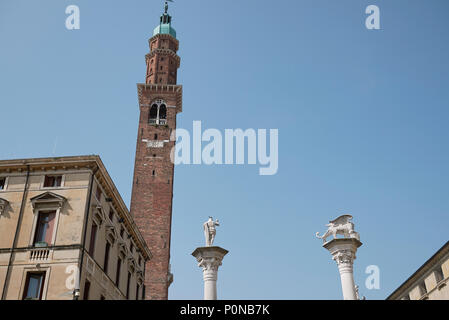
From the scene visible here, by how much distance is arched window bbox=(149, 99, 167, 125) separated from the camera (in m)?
50.7

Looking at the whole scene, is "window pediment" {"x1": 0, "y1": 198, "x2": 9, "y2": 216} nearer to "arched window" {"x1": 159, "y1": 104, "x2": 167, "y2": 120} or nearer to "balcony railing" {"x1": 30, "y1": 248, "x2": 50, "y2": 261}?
"balcony railing" {"x1": 30, "y1": 248, "x2": 50, "y2": 261}

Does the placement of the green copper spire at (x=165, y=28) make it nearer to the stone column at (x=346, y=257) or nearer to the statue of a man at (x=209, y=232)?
the statue of a man at (x=209, y=232)

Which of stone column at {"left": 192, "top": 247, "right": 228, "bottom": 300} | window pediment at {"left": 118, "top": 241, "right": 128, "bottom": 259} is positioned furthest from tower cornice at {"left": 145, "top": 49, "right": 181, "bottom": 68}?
stone column at {"left": 192, "top": 247, "right": 228, "bottom": 300}

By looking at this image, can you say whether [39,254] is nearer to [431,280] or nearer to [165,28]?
[431,280]

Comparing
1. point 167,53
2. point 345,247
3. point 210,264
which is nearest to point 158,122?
point 167,53

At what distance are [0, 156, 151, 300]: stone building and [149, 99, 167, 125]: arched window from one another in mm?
26194

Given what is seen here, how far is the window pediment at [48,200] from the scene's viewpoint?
71.5ft

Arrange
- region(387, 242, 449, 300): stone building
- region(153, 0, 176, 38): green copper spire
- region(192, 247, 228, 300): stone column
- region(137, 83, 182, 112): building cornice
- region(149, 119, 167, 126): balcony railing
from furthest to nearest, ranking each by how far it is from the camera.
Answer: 1. region(153, 0, 176, 38): green copper spire
2. region(137, 83, 182, 112): building cornice
3. region(149, 119, 167, 126): balcony railing
4. region(387, 242, 449, 300): stone building
5. region(192, 247, 228, 300): stone column

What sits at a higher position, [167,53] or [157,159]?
[167,53]

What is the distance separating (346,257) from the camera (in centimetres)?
1889

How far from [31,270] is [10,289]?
1.18m

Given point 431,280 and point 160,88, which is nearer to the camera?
point 431,280

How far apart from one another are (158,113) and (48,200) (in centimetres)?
3055

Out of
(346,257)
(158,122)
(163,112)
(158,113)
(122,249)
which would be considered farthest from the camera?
(163,112)
